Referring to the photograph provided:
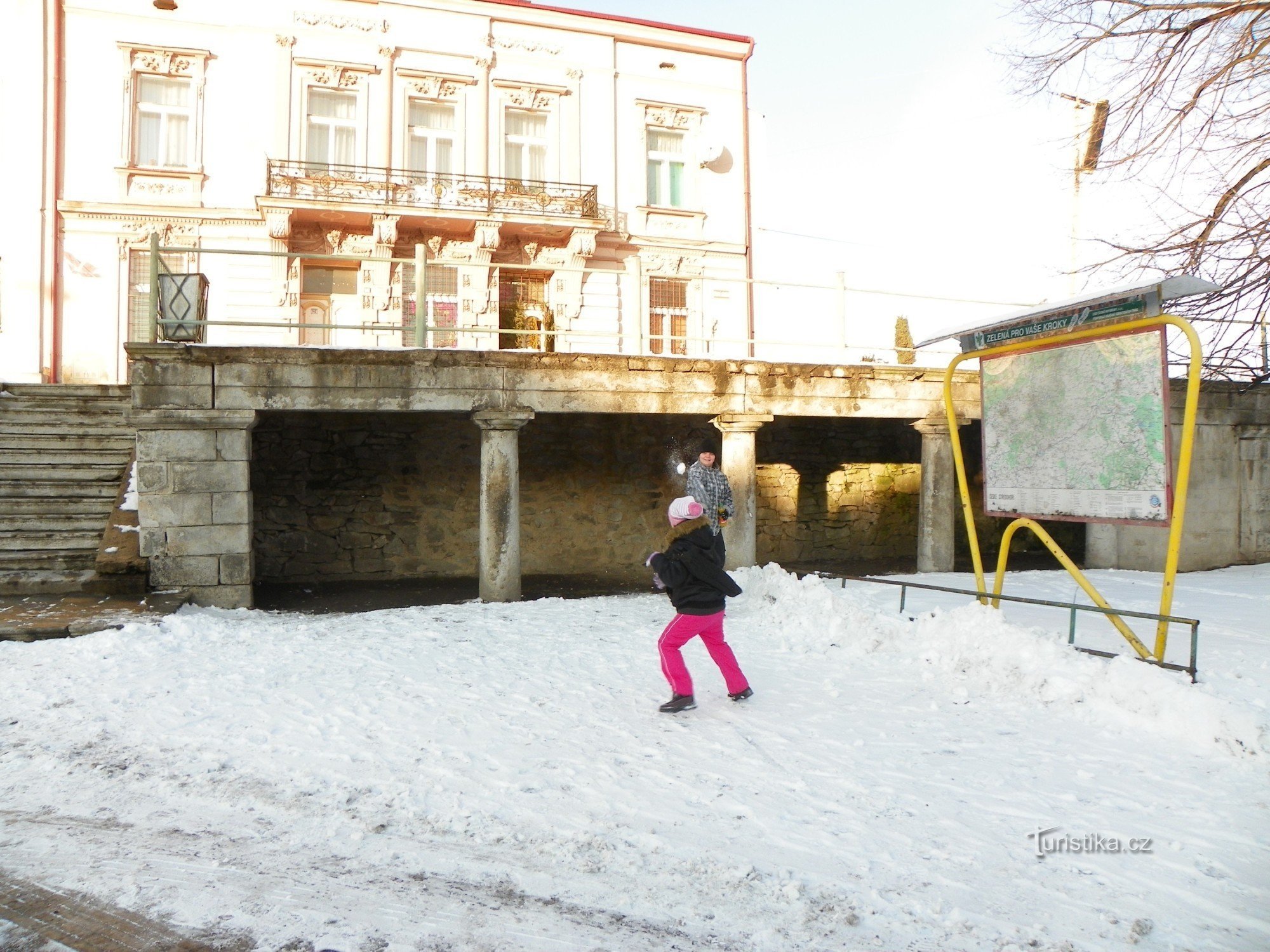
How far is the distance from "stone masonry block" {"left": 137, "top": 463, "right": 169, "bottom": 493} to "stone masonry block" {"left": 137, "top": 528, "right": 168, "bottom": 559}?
Answer: 369 millimetres

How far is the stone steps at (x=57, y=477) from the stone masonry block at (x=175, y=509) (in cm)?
64

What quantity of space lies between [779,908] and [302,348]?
258 inches

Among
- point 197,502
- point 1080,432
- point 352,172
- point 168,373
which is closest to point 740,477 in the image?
point 1080,432

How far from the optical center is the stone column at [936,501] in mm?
9203

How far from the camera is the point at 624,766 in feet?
12.2

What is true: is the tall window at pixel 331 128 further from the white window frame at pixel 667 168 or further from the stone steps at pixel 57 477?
the stone steps at pixel 57 477

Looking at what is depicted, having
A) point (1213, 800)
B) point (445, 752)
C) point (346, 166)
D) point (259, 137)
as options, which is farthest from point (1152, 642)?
point (259, 137)

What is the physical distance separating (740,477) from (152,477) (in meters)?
5.75

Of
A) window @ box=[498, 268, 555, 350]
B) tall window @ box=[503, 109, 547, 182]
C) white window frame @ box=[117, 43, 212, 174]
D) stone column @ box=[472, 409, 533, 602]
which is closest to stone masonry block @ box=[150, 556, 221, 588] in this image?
stone column @ box=[472, 409, 533, 602]

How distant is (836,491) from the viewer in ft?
41.2

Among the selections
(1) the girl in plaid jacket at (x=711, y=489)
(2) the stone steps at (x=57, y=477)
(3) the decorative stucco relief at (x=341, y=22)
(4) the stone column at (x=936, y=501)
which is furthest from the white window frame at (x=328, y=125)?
(4) the stone column at (x=936, y=501)

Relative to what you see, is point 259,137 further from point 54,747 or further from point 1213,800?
point 1213,800

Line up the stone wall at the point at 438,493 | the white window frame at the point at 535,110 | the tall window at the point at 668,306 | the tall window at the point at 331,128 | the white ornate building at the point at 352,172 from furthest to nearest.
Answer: the tall window at the point at 668,306 → the white window frame at the point at 535,110 → the tall window at the point at 331,128 → the white ornate building at the point at 352,172 → the stone wall at the point at 438,493

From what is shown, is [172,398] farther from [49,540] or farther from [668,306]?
[668,306]
